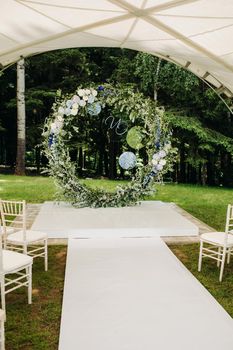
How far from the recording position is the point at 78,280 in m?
5.21

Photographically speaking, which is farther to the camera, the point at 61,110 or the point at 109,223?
the point at 61,110

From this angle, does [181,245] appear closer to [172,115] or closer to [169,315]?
[169,315]

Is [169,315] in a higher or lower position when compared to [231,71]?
lower

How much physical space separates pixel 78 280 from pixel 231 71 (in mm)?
3931

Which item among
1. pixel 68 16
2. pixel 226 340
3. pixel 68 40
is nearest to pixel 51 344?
pixel 226 340

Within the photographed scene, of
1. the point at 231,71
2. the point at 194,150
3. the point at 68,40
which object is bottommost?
the point at 194,150

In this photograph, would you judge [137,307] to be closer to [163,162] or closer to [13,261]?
[13,261]

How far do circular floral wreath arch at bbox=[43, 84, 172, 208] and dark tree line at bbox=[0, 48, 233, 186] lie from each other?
665cm

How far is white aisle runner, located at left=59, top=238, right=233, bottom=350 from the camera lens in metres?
3.68

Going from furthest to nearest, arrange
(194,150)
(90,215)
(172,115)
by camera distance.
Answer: (194,150)
(172,115)
(90,215)

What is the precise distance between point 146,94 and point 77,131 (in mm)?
10541

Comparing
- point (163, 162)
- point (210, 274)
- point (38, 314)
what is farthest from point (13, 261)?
point (163, 162)

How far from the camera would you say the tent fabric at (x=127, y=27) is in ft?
13.5

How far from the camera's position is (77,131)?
948 centimetres
